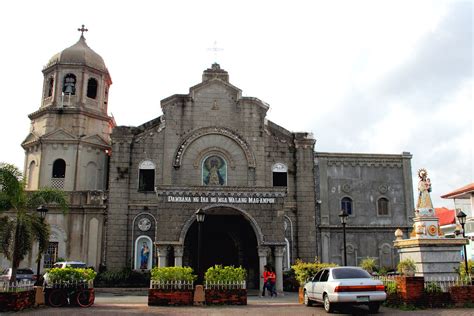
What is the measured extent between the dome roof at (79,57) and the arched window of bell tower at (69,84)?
37.8 inches

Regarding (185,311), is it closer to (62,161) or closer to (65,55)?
(62,161)

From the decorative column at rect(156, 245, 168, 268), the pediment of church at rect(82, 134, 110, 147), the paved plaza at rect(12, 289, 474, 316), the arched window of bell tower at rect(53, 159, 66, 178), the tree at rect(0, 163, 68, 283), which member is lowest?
the paved plaza at rect(12, 289, 474, 316)

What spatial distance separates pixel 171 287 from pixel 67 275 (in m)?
3.85

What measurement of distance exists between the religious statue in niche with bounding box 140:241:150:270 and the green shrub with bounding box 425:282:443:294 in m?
17.4

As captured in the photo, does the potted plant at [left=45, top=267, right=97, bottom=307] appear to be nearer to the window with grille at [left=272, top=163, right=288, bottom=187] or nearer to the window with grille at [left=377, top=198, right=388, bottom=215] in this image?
the window with grille at [left=272, top=163, right=288, bottom=187]

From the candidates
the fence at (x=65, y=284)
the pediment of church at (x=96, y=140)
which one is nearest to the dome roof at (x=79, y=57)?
the pediment of church at (x=96, y=140)

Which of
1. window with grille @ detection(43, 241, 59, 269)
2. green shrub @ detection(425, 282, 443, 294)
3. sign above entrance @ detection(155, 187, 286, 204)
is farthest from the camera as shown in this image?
window with grille @ detection(43, 241, 59, 269)

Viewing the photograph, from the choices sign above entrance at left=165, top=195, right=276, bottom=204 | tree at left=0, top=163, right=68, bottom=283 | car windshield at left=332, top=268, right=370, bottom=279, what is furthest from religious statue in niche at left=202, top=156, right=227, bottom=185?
car windshield at left=332, top=268, right=370, bottom=279

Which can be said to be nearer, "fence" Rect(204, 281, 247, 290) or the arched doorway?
"fence" Rect(204, 281, 247, 290)

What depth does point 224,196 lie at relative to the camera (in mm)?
25328

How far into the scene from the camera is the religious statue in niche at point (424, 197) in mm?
19469

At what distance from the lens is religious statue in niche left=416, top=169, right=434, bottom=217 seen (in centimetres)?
1947

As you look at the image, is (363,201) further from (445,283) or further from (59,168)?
(59,168)

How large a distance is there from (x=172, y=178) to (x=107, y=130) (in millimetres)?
8208
